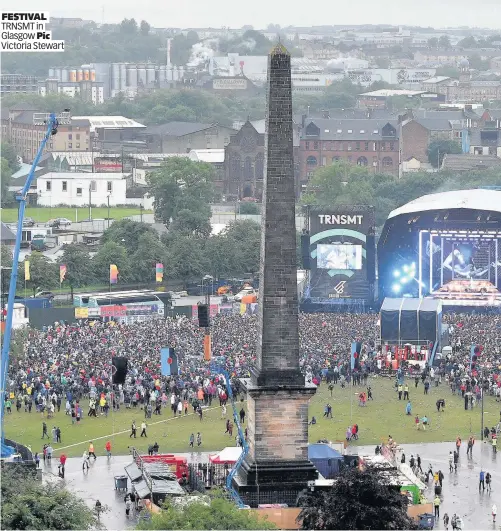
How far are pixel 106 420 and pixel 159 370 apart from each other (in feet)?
19.4

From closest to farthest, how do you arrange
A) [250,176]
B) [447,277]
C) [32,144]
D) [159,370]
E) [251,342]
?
[159,370] < [251,342] < [447,277] < [250,176] < [32,144]

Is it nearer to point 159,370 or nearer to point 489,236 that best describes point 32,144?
point 489,236

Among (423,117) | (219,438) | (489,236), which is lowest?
(219,438)

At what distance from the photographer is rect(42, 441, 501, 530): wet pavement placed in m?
53.2

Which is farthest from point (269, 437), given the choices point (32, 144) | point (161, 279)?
point (32, 144)

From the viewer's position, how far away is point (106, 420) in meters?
66.4

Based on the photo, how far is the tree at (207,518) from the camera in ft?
137

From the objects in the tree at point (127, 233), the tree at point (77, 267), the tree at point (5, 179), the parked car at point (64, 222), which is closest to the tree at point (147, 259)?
the tree at point (127, 233)

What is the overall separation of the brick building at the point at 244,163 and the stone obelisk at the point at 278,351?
4558 inches

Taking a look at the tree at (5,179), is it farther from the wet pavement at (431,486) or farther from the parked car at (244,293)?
the wet pavement at (431,486)

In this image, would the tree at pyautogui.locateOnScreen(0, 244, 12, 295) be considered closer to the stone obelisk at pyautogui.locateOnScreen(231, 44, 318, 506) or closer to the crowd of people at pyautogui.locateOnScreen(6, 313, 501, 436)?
the crowd of people at pyautogui.locateOnScreen(6, 313, 501, 436)

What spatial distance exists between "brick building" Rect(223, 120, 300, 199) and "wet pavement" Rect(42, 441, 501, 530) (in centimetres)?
10168

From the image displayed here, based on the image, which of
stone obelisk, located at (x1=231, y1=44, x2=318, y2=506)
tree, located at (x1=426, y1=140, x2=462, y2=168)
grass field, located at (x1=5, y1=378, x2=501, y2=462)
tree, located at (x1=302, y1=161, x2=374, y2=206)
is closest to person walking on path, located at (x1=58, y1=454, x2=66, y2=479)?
grass field, located at (x1=5, y1=378, x2=501, y2=462)

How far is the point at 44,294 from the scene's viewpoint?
10144 centimetres
